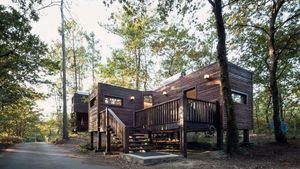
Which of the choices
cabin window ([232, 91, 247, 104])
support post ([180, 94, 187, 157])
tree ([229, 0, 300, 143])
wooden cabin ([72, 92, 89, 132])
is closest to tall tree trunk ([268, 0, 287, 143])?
tree ([229, 0, 300, 143])

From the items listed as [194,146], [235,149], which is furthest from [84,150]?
[235,149]

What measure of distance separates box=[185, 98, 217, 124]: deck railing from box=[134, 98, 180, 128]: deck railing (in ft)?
1.56

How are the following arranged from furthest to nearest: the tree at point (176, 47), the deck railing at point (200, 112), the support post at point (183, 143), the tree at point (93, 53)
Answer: the tree at point (93, 53), the tree at point (176, 47), the deck railing at point (200, 112), the support post at point (183, 143)

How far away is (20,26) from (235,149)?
9.60m

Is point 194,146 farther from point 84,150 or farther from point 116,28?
point 116,28

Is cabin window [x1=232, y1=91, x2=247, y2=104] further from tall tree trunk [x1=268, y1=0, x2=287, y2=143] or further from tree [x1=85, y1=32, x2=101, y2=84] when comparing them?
tree [x1=85, y1=32, x2=101, y2=84]

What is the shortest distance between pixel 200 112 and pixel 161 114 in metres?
1.75

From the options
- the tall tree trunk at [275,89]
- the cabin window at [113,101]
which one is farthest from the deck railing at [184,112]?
the cabin window at [113,101]

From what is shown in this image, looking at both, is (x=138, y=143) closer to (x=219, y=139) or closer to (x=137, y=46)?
(x=219, y=139)

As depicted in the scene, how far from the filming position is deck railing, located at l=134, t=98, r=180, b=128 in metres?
9.98

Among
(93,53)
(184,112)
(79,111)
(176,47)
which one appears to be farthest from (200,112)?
(93,53)

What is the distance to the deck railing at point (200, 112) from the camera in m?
9.71

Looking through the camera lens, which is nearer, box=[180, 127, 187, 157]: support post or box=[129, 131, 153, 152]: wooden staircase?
box=[180, 127, 187, 157]: support post

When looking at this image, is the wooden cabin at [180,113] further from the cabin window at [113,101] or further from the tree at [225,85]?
the tree at [225,85]
